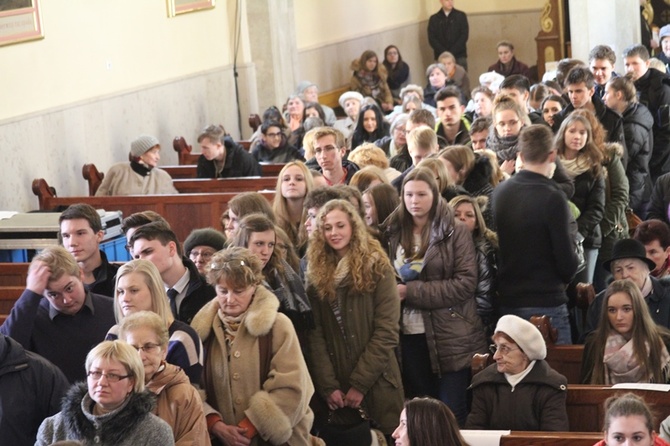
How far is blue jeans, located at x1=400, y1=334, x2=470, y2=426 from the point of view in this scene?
5973 millimetres

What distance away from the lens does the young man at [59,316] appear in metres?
5.00

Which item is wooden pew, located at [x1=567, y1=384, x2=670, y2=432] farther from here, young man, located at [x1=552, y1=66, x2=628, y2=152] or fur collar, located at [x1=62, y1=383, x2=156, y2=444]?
young man, located at [x1=552, y1=66, x2=628, y2=152]

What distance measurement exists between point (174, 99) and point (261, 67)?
1894mm

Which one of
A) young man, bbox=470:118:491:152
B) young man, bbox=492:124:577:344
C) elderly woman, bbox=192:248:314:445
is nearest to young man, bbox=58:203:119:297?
elderly woman, bbox=192:248:314:445

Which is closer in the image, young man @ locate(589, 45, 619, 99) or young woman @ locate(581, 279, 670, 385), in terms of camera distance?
young woman @ locate(581, 279, 670, 385)

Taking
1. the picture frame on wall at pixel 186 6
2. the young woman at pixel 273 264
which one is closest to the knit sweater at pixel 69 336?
the young woman at pixel 273 264

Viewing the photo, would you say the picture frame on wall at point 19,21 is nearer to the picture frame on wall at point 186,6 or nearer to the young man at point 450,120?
the picture frame on wall at point 186,6

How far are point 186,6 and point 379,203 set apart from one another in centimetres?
781

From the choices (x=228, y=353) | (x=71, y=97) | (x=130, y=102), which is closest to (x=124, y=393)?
(x=228, y=353)

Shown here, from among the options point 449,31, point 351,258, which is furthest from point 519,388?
point 449,31

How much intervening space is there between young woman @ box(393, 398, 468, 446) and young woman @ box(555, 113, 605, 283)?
323 cm

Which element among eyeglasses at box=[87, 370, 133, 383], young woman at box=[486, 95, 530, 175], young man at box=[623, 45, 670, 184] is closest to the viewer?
eyeglasses at box=[87, 370, 133, 383]

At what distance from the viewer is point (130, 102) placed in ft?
40.8

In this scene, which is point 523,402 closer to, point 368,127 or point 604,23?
point 368,127
